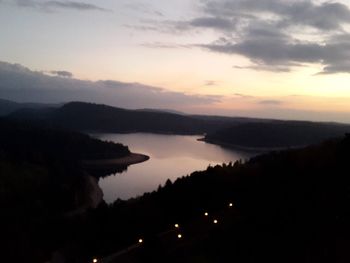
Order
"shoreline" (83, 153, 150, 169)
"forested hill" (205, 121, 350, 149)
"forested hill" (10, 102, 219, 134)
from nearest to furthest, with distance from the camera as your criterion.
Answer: "shoreline" (83, 153, 150, 169) → "forested hill" (205, 121, 350, 149) → "forested hill" (10, 102, 219, 134)

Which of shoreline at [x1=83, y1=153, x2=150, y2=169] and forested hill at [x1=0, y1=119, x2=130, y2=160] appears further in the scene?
forested hill at [x1=0, y1=119, x2=130, y2=160]

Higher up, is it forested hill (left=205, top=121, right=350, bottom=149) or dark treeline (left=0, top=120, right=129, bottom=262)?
forested hill (left=205, top=121, right=350, bottom=149)

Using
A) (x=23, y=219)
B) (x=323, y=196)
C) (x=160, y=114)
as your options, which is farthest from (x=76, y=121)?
(x=323, y=196)

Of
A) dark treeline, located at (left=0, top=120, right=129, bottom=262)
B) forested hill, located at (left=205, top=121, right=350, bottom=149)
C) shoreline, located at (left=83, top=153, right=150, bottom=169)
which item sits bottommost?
shoreline, located at (left=83, top=153, right=150, bottom=169)

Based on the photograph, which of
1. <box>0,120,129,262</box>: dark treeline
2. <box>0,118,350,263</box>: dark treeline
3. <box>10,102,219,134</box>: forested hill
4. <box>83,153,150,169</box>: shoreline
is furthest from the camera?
<box>10,102,219,134</box>: forested hill

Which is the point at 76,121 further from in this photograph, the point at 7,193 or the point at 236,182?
the point at 236,182

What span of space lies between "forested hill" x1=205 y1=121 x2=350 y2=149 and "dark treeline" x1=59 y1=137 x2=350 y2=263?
54.2 meters

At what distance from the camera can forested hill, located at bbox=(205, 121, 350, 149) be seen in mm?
73044

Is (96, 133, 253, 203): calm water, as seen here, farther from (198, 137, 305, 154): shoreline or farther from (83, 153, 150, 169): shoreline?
(198, 137, 305, 154): shoreline

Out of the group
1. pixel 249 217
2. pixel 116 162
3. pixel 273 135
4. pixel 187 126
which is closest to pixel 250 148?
pixel 273 135

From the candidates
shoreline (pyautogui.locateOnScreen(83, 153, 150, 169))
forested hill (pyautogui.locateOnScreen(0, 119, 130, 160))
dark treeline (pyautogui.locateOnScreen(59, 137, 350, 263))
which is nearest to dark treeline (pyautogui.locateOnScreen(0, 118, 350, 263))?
dark treeline (pyautogui.locateOnScreen(59, 137, 350, 263))

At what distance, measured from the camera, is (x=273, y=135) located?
76812mm

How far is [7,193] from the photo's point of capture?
86.8 ft

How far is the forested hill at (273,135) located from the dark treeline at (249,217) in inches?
2133
